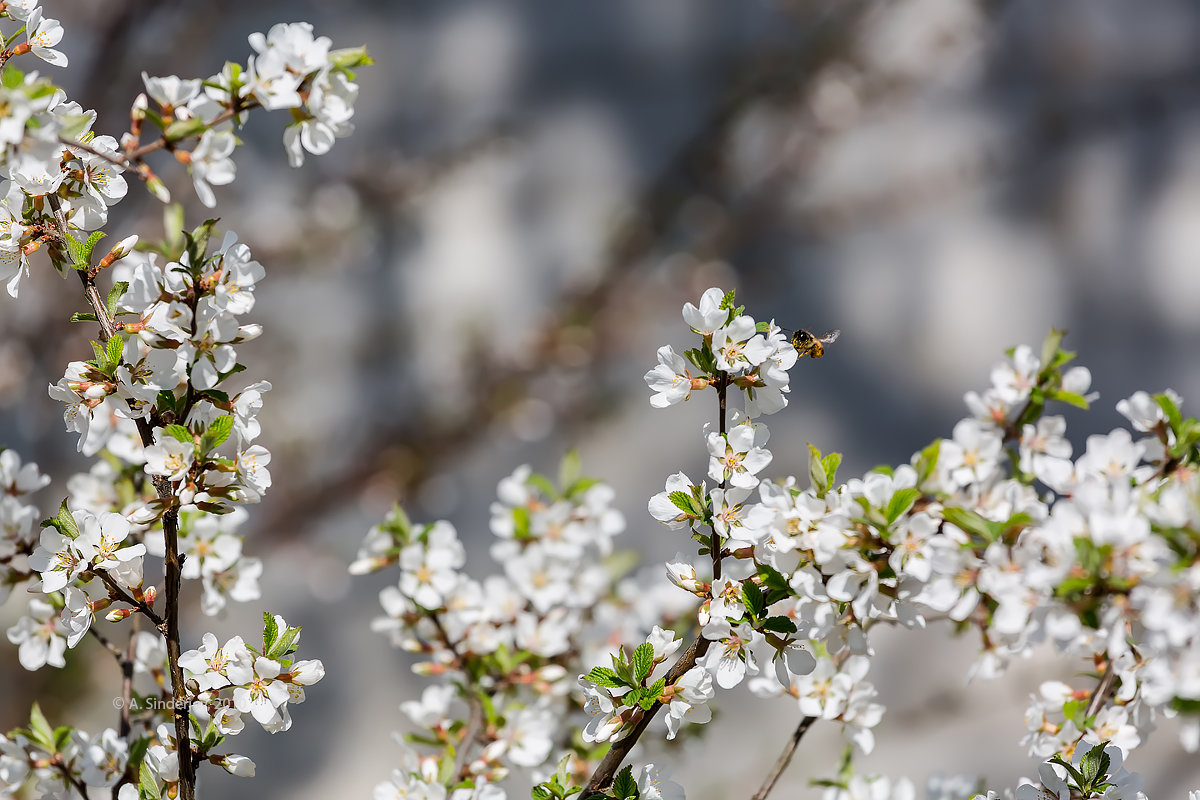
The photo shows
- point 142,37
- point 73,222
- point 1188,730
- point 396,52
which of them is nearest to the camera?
point 1188,730

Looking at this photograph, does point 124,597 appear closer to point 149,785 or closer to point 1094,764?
point 149,785

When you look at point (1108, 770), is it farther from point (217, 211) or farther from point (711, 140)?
point (217, 211)

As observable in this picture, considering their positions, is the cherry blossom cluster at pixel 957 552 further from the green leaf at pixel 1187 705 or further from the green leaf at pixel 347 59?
the green leaf at pixel 347 59

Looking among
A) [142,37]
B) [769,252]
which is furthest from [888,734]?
[142,37]

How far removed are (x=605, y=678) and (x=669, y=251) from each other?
971 millimetres

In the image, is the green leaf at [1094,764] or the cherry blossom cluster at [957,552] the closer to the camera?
the cherry blossom cluster at [957,552]

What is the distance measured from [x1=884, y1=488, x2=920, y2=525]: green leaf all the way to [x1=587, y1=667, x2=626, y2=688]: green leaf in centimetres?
17

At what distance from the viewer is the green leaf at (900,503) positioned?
16.2 inches

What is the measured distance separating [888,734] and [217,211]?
127 centimetres

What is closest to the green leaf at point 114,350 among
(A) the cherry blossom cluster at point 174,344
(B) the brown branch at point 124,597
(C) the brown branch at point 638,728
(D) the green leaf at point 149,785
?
(A) the cherry blossom cluster at point 174,344

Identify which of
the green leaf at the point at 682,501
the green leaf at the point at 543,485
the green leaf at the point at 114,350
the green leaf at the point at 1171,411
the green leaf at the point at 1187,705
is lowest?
the green leaf at the point at 1187,705

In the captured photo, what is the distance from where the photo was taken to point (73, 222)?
461mm

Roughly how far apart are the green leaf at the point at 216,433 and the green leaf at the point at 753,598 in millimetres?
282

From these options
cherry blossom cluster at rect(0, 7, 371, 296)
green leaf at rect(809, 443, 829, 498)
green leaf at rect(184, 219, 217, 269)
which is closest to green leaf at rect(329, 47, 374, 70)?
cherry blossom cluster at rect(0, 7, 371, 296)
